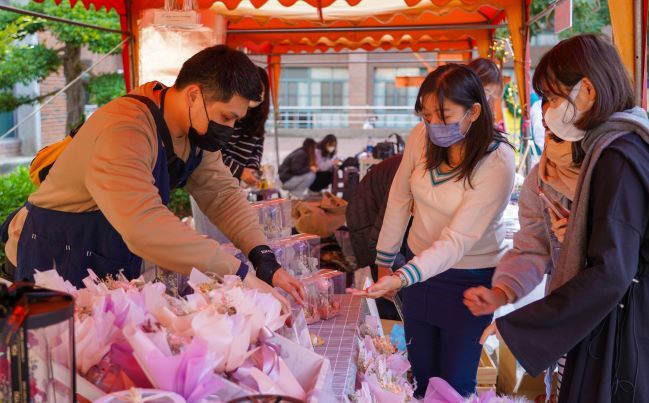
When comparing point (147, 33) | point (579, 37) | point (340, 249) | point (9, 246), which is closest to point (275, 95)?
point (340, 249)

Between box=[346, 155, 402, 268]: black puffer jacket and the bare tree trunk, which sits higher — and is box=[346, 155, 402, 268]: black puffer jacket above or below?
below

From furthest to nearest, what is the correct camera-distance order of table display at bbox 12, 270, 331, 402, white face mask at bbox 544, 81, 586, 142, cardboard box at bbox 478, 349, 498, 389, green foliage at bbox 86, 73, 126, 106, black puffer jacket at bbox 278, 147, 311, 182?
green foliage at bbox 86, 73, 126, 106, black puffer jacket at bbox 278, 147, 311, 182, cardboard box at bbox 478, 349, 498, 389, white face mask at bbox 544, 81, 586, 142, table display at bbox 12, 270, 331, 402

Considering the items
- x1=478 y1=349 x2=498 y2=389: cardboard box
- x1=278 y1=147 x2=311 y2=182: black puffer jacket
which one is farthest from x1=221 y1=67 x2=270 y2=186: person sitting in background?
x1=278 y1=147 x2=311 y2=182: black puffer jacket

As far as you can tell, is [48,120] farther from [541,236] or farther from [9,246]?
[541,236]

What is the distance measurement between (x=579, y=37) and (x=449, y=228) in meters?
0.77

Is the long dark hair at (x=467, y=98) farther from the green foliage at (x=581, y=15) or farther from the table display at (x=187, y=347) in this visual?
the green foliage at (x=581, y=15)

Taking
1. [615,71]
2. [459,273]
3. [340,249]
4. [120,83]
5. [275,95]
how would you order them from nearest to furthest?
[615,71] → [459,273] → [340,249] → [275,95] → [120,83]

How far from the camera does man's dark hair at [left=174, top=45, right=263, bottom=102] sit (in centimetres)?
189

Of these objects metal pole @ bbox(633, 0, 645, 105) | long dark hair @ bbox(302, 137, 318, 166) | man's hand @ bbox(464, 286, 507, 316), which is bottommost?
man's hand @ bbox(464, 286, 507, 316)

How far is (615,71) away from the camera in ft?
5.39

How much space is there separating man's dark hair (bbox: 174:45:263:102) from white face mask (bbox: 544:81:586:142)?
29.5 inches

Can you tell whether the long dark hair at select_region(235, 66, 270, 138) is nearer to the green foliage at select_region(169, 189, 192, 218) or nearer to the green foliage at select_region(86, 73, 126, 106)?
the green foliage at select_region(169, 189, 192, 218)

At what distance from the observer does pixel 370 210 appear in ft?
12.0

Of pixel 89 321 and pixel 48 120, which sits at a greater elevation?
pixel 48 120
